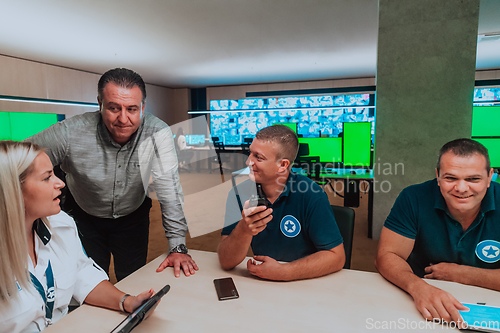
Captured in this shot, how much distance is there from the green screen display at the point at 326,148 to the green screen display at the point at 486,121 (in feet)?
5.79

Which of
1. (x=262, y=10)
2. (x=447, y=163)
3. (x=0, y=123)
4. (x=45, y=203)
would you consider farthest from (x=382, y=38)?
(x=0, y=123)

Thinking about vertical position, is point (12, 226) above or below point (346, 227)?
above

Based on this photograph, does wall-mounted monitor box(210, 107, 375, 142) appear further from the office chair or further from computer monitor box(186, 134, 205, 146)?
computer monitor box(186, 134, 205, 146)

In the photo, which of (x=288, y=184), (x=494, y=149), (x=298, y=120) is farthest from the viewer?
(x=298, y=120)

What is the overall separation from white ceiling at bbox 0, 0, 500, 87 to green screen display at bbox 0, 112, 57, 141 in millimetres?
1246

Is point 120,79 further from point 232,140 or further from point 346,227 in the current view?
point 232,140

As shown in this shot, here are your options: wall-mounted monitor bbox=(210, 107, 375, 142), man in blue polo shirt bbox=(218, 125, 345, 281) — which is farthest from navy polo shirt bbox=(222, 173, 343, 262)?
wall-mounted monitor bbox=(210, 107, 375, 142)

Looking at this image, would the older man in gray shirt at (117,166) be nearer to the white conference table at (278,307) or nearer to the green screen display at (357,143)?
the white conference table at (278,307)

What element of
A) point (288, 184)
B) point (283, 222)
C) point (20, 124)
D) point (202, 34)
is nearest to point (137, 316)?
point (283, 222)

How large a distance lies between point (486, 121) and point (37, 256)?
4.41m

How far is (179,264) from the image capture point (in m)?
1.36

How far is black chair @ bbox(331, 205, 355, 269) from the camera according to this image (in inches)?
62.2

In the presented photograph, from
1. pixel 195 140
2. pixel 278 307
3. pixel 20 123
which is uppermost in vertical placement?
pixel 20 123

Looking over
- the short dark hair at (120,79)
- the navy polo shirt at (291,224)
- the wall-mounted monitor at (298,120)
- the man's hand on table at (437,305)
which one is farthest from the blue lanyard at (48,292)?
the wall-mounted monitor at (298,120)
